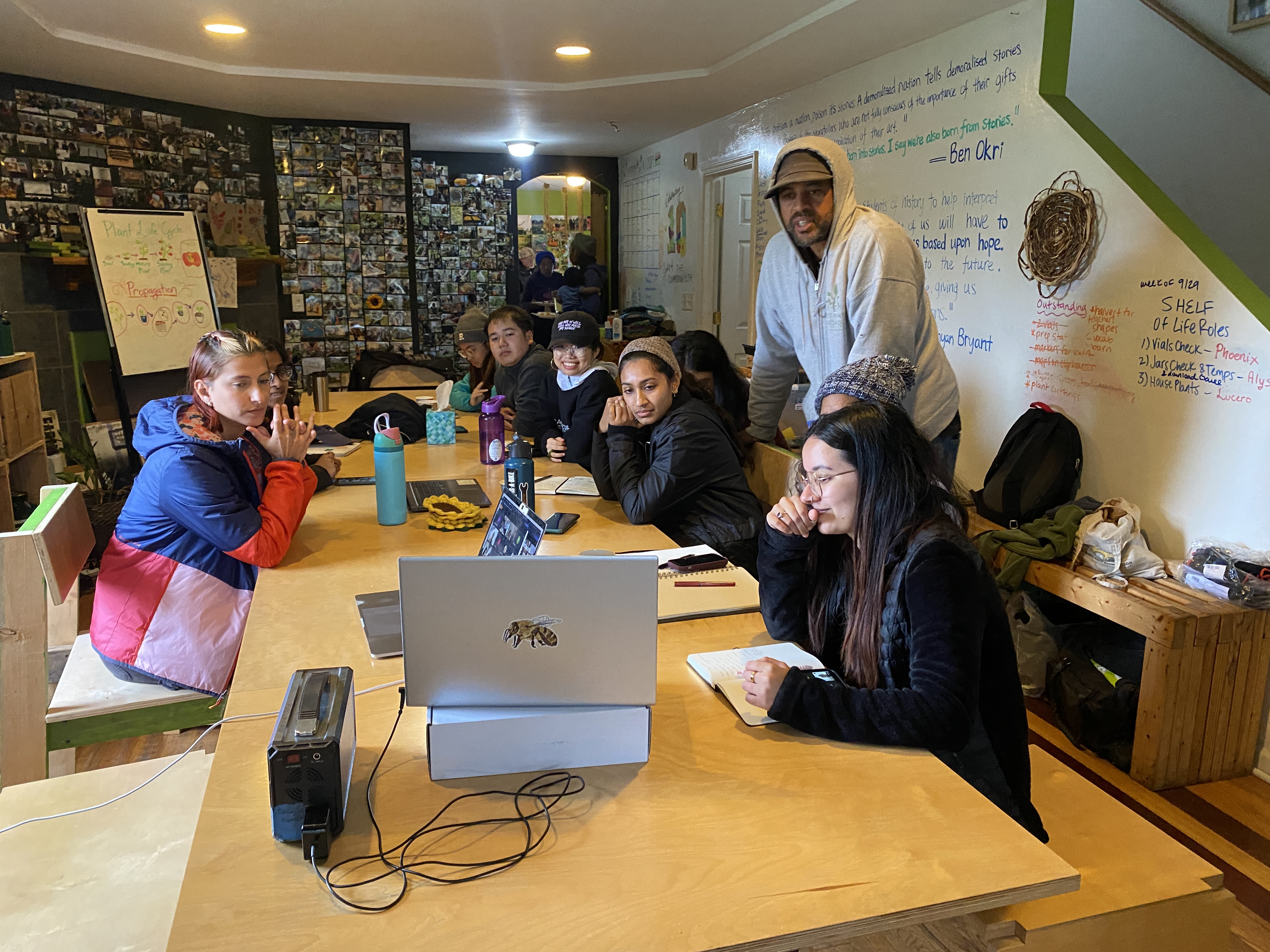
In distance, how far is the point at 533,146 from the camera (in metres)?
8.14

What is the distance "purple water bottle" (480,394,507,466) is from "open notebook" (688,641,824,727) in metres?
1.59

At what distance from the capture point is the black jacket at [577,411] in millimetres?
3082

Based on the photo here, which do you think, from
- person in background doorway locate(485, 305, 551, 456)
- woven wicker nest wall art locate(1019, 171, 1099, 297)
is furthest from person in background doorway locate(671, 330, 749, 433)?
woven wicker nest wall art locate(1019, 171, 1099, 297)

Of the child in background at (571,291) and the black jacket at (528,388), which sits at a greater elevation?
the child in background at (571,291)

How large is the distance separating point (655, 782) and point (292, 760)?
0.45m

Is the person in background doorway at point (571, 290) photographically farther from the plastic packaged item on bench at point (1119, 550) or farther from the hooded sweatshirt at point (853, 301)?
the plastic packaged item on bench at point (1119, 550)

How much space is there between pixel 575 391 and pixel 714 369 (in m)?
0.54

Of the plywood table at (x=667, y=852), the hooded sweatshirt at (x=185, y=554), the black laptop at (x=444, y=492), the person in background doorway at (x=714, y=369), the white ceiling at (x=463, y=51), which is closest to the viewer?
the plywood table at (x=667, y=852)

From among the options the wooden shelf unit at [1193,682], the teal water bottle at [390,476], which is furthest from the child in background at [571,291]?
the wooden shelf unit at [1193,682]

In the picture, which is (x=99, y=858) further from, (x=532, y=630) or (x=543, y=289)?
(x=543, y=289)

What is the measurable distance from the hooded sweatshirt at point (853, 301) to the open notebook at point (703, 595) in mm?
743

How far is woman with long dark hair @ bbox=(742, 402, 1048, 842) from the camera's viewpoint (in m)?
1.32

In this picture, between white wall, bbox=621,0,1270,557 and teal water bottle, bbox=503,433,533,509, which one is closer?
teal water bottle, bbox=503,433,533,509

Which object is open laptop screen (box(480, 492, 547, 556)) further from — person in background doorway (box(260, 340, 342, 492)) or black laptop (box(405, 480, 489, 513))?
person in background doorway (box(260, 340, 342, 492))
